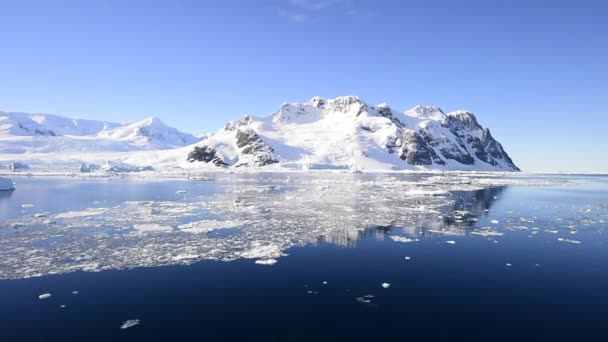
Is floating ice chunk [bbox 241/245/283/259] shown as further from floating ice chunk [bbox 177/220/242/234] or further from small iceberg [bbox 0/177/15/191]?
small iceberg [bbox 0/177/15/191]

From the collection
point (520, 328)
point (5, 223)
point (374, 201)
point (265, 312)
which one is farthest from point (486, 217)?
point (5, 223)

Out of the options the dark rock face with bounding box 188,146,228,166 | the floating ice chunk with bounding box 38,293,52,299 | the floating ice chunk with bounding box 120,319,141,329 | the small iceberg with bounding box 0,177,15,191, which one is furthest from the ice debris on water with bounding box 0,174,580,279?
the dark rock face with bounding box 188,146,228,166

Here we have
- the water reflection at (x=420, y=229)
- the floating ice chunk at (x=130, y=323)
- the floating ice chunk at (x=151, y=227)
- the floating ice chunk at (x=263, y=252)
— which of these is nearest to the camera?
the floating ice chunk at (x=130, y=323)

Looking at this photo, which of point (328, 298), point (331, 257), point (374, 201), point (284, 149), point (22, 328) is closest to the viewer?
point (22, 328)

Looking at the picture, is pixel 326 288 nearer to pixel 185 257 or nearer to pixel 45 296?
pixel 185 257

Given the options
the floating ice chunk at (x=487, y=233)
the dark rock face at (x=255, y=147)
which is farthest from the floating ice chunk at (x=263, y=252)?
the dark rock face at (x=255, y=147)

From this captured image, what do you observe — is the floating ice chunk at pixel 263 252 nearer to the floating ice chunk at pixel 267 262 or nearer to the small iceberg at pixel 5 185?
the floating ice chunk at pixel 267 262

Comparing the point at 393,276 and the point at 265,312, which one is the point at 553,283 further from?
the point at 265,312
